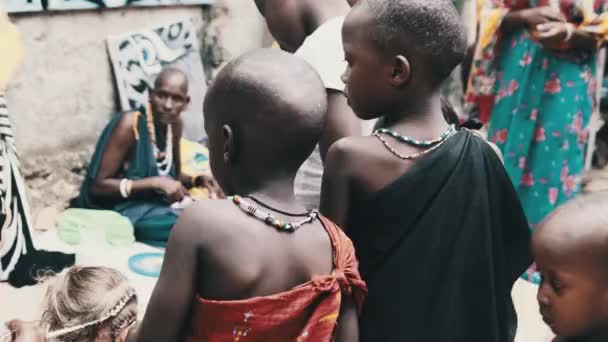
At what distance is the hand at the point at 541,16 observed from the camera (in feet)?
12.4

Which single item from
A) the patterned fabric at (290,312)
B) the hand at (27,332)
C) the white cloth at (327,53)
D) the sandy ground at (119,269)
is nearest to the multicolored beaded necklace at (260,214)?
the patterned fabric at (290,312)

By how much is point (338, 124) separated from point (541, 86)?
2.07 m

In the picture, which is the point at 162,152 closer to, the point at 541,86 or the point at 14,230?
the point at 14,230

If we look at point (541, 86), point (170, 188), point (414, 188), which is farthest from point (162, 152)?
point (414, 188)

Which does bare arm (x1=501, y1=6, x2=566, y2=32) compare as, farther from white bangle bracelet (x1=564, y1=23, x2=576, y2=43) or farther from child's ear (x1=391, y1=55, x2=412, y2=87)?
child's ear (x1=391, y1=55, x2=412, y2=87)

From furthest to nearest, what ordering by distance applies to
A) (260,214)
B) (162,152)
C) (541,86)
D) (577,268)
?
(162,152) < (541,86) < (260,214) < (577,268)

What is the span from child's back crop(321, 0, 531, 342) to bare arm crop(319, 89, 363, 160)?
0.37 m

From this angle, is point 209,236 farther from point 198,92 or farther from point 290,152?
point 198,92

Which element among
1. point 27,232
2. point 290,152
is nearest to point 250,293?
point 290,152

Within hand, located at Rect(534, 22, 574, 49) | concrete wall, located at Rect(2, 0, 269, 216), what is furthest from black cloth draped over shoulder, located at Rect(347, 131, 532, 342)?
concrete wall, located at Rect(2, 0, 269, 216)

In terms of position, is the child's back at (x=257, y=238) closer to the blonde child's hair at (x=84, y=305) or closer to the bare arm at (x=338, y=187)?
the bare arm at (x=338, y=187)

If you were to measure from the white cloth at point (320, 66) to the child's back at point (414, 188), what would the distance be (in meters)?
0.43

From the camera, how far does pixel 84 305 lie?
5.77 ft

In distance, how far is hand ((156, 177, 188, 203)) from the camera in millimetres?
4176
